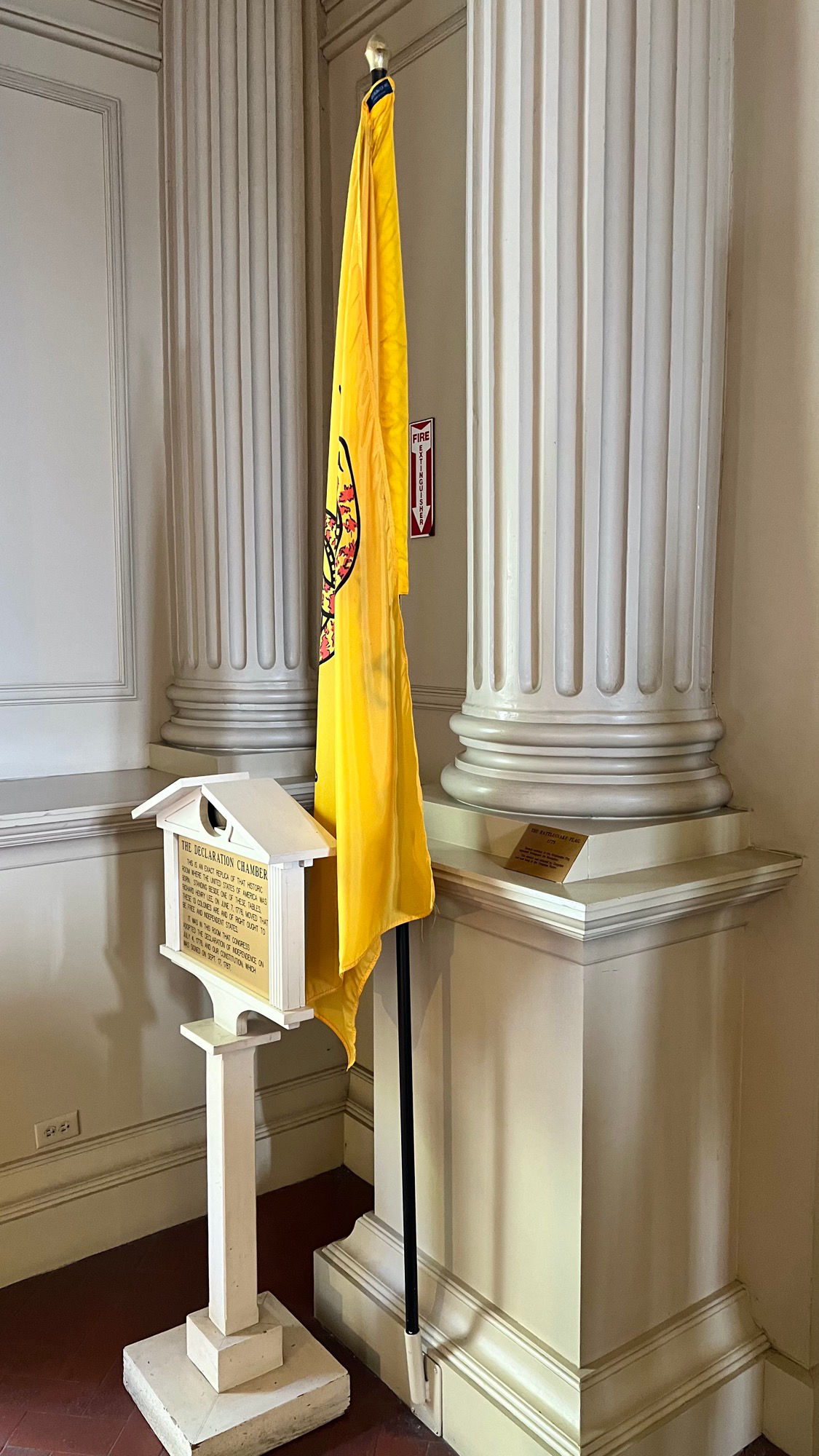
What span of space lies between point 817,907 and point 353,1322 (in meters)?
1.58

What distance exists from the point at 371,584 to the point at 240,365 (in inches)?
56.3

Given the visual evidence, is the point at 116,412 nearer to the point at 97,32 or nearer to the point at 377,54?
the point at 97,32

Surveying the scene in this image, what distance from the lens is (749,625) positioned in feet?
7.61

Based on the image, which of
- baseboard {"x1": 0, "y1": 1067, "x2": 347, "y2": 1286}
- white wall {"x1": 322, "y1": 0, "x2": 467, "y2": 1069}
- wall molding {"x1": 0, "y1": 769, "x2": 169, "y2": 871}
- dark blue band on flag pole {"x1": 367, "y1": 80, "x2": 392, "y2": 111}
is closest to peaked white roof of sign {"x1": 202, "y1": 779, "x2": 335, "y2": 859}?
wall molding {"x1": 0, "y1": 769, "x2": 169, "y2": 871}

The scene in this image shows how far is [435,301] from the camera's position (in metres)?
3.17

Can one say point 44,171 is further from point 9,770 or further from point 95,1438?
point 95,1438

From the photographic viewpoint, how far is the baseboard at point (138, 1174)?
9.73 feet

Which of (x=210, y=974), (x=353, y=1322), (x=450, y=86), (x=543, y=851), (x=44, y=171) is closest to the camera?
(x=543, y=851)

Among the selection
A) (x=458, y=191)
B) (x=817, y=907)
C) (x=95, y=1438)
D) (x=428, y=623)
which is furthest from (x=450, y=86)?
(x=95, y=1438)

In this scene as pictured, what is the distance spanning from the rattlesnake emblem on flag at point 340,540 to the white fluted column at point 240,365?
1.11m

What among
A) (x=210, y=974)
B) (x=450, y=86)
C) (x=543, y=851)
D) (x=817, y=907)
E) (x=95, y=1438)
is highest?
(x=450, y=86)

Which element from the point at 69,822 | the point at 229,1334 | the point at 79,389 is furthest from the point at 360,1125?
the point at 79,389

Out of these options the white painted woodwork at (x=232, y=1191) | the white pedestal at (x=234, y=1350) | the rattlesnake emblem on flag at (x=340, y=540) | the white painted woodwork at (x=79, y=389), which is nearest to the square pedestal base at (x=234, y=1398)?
the white pedestal at (x=234, y=1350)

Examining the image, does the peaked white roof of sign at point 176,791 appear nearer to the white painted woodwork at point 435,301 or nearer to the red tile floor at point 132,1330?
the white painted woodwork at point 435,301
